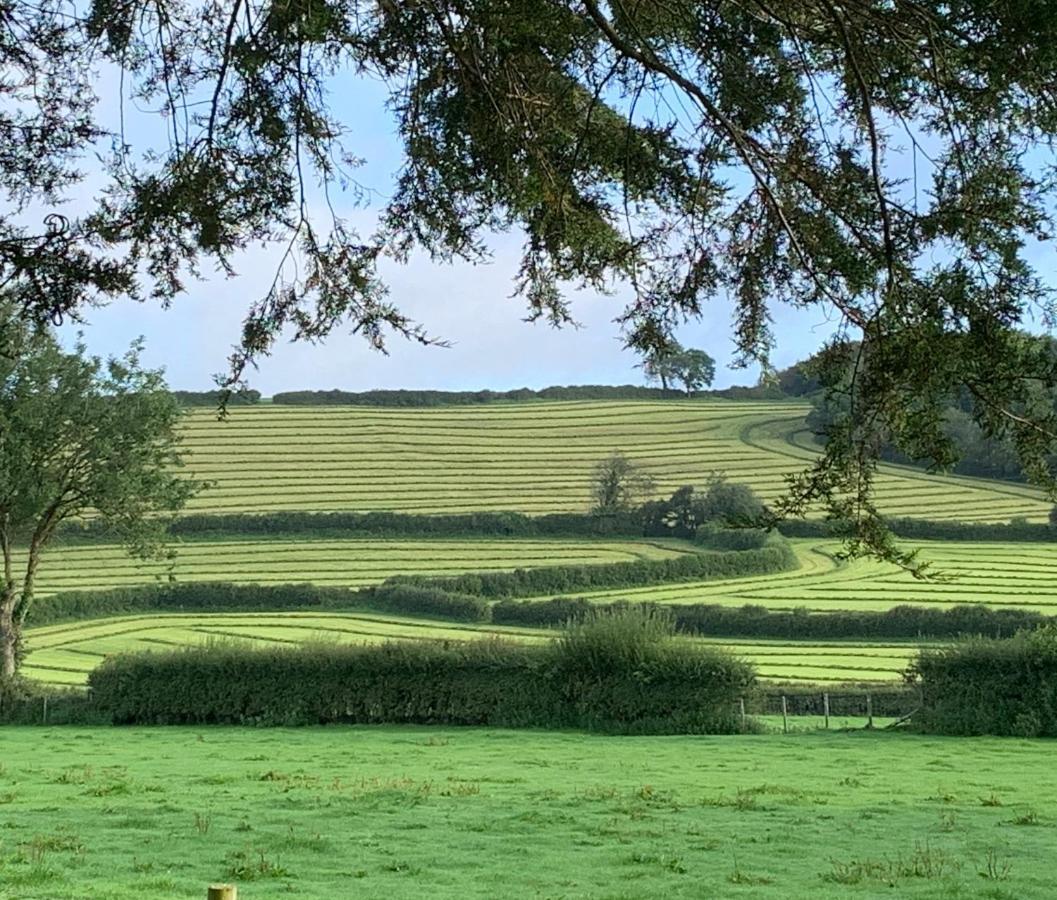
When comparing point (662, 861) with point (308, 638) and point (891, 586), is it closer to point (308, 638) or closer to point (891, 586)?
point (308, 638)

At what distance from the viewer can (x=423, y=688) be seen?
33438mm

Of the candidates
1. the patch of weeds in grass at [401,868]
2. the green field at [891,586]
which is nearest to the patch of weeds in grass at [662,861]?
the patch of weeds in grass at [401,868]

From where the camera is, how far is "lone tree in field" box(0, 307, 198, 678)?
1405 inches

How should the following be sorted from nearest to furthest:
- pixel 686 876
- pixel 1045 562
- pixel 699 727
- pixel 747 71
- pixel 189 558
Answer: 1. pixel 747 71
2. pixel 686 876
3. pixel 699 727
4. pixel 1045 562
5. pixel 189 558

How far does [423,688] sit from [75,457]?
11924 millimetres

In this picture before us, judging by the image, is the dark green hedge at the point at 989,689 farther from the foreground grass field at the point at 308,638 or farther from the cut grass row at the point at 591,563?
the cut grass row at the point at 591,563

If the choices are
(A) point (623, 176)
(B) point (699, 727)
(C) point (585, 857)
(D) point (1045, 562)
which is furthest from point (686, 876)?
(D) point (1045, 562)

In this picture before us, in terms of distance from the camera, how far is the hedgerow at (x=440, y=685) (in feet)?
102

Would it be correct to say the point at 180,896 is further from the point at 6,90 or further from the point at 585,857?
the point at 6,90

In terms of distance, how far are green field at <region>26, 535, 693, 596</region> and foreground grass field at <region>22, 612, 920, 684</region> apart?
125 inches

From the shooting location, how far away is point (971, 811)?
1680cm

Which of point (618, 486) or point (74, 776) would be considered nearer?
point (74, 776)

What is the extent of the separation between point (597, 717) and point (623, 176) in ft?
83.8

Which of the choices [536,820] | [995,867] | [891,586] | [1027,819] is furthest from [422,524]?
[995,867]
